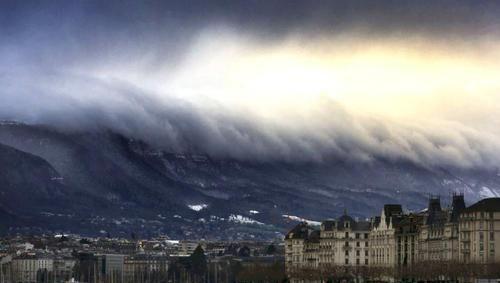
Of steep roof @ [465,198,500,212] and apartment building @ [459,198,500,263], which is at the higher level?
steep roof @ [465,198,500,212]

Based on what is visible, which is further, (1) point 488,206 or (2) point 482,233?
(1) point 488,206

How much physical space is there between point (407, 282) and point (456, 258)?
589 centimetres

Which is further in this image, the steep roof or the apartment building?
the steep roof

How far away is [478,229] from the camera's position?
19400 centimetres

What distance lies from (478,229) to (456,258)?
698 cm

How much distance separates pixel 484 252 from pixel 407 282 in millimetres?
10080

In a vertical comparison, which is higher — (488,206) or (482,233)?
(488,206)

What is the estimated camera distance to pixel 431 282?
189 m

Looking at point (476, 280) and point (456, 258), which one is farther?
point (456, 258)

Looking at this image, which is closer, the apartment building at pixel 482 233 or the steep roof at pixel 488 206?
the apartment building at pixel 482 233

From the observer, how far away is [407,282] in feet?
655

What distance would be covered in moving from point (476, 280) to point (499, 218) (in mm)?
11655

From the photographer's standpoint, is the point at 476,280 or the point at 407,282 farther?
the point at 407,282

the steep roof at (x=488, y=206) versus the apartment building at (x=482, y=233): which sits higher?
the steep roof at (x=488, y=206)
